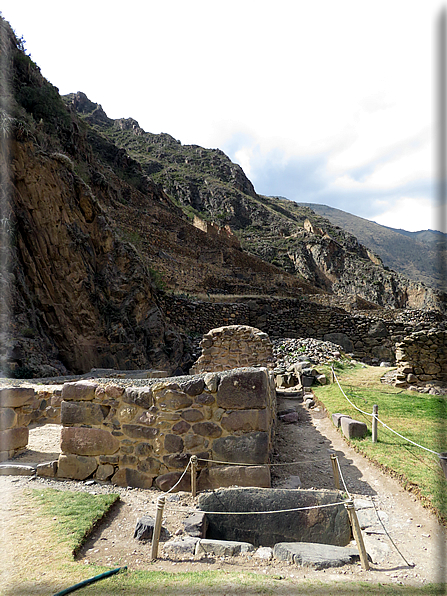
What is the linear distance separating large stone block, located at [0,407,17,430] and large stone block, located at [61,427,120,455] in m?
1.29

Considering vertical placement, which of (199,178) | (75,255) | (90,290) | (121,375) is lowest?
(121,375)

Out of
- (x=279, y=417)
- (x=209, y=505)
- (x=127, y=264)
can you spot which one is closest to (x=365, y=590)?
(x=209, y=505)

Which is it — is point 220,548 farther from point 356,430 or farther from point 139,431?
point 356,430

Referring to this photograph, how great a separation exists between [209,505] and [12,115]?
16.5m

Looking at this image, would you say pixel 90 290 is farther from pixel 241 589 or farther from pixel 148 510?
pixel 241 589

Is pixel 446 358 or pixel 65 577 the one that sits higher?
pixel 446 358

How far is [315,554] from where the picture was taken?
10.1ft

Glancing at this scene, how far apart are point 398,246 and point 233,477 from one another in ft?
423

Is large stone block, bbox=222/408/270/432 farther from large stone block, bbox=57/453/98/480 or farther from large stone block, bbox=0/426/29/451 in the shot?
large stone block, bbox=0/426/29/451

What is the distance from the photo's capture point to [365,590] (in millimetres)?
2596

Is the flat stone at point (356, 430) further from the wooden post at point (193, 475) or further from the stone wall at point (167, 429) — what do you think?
the wooden post at point (193, 475)

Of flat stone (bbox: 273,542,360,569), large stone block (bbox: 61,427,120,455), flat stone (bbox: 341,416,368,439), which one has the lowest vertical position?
flat stone (bbox: 273,542,360,569)

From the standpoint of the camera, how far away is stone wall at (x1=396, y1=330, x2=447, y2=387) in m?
10.7

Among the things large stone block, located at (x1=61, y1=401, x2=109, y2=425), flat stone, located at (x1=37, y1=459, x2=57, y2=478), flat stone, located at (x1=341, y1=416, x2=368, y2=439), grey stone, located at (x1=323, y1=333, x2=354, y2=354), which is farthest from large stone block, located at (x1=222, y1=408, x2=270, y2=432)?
grey stone, located at (x1=323, y1=333, x2=354, y2=354)
